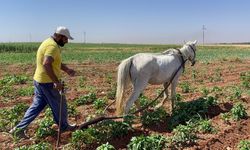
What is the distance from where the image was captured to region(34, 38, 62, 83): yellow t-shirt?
23.7 feet

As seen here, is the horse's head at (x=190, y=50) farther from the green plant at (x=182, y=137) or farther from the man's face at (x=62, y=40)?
the man's face at (x=62, y=40)

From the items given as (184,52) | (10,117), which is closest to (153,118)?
(184,52)

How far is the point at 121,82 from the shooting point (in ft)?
28.3

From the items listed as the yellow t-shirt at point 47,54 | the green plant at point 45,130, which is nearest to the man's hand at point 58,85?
the yellow t-shirt at point 47,54

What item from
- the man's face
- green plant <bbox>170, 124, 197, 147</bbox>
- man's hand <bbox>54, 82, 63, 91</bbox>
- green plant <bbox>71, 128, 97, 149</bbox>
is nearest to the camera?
green plant <bbox>170, 124, 197, 147</bbox>

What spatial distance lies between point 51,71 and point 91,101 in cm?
438

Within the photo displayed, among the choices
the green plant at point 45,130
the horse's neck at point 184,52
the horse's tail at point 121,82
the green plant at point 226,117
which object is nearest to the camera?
the green plant at point 45,130

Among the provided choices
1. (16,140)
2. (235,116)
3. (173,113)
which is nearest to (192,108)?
(173,113)

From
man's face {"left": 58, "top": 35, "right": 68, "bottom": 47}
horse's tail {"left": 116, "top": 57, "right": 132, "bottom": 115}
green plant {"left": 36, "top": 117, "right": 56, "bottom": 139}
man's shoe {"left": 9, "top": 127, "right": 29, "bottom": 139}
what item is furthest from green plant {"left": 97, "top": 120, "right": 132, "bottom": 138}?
man's face {"left": 58, "top": 35, "right": 68, "bottom": 47}

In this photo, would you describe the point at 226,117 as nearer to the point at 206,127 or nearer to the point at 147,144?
the point at 206,127

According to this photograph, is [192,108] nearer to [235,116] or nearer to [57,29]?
[235,116]

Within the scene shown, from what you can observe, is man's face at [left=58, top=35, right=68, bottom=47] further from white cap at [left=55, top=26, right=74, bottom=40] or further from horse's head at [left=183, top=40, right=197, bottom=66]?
horse's head at [left=183, top=40, right=197, bottom=66]

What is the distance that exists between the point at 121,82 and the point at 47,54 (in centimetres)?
210

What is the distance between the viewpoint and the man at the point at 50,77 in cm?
724
